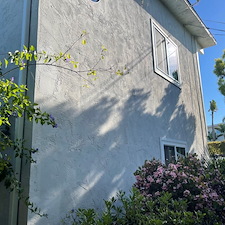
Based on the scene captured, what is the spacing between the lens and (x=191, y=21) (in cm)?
874

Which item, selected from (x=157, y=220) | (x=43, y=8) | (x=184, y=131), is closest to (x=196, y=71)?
(x=184, y=131)

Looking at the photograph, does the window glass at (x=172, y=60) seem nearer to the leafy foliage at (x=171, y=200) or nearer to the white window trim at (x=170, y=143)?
the white window trim at (x=170, y=143)

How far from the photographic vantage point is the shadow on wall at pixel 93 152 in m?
3.08

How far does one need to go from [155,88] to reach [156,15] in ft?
8.03

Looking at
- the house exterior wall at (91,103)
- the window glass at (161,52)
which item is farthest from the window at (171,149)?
the window glass at (161,52)

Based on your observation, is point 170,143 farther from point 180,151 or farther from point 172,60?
point 172,60

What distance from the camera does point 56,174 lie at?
10.4 feet

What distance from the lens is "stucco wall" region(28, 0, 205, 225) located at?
10.5 ft

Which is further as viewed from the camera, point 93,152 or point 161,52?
point 161,52

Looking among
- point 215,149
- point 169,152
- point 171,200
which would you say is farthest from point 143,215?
point 215,149

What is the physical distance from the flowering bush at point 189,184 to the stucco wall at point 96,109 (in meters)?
0.62

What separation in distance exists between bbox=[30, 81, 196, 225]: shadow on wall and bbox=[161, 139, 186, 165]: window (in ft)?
1.06

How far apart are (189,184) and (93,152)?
1501mm

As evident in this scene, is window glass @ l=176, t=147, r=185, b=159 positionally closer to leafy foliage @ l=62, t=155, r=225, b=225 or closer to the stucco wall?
the stucco wall
